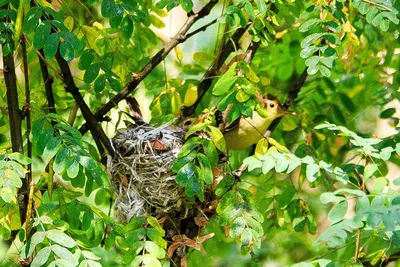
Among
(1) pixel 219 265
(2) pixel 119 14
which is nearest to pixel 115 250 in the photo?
(1) pixel 219 265

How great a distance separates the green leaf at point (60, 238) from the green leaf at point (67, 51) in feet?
1.63

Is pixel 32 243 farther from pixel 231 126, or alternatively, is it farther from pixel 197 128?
pixel 231 126

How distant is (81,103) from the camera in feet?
9.00

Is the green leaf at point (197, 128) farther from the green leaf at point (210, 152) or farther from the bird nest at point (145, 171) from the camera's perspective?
the bird nest at point (145, 171)

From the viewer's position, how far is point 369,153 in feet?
7.50

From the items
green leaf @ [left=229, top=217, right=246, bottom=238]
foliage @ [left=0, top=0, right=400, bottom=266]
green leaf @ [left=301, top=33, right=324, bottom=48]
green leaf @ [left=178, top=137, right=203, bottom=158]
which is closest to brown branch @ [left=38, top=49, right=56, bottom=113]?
foliage @ [left=0, top=0, right=400, bottom=266]

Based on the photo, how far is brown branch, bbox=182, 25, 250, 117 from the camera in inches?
117

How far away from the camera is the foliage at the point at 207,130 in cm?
226

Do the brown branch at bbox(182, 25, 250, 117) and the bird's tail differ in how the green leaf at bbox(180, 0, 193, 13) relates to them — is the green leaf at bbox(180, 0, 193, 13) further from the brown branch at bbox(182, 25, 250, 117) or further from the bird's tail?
the bird's tail

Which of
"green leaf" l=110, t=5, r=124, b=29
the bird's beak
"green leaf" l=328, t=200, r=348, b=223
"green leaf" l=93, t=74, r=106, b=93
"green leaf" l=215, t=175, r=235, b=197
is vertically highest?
"green leaf" l=110, t=5, r=124, b=29

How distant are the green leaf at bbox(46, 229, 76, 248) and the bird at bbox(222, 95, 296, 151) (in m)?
0.90

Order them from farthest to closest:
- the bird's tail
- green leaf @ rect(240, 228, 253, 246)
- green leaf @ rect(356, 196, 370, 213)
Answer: the bird's tail
green leaf @ rect(240, 228, 253, 246)
green leaf @ rect(356, 196, 370, 213)

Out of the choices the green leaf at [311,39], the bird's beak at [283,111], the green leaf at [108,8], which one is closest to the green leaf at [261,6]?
the green leaf at [311,39]

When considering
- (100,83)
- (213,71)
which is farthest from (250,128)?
(100,83)
